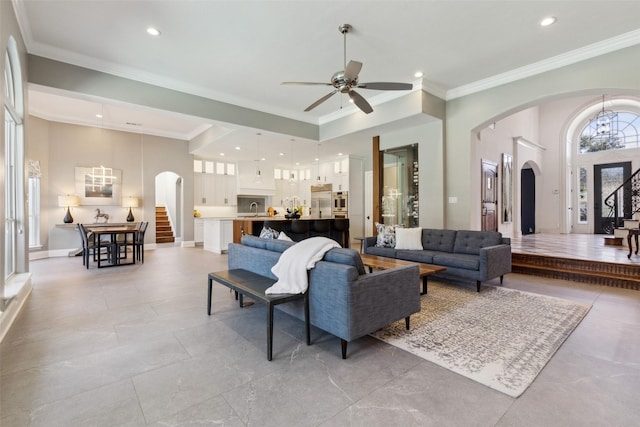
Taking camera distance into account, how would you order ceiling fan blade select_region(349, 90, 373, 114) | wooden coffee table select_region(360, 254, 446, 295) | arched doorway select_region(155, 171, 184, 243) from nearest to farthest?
wooden coffee table select_region(360, 254, 446, 295)
ceiling fan blade select_region(349, 90, 373, 114)
arched doorway select_region(155, 171, 184, 243)

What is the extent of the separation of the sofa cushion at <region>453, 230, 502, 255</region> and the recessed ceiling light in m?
2.75

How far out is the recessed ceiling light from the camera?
3.41m

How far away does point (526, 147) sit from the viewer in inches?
368

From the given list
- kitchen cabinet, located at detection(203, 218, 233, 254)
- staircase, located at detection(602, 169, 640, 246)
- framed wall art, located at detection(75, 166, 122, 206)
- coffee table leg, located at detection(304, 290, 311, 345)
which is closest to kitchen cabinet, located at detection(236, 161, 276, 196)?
kitchen cabinet, located at detection(203, 218, 233, 254)

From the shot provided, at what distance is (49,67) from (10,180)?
5.67ft

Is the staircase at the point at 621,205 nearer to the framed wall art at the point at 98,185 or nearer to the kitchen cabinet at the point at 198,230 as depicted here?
the kitchen cabinet at the point at 198,230

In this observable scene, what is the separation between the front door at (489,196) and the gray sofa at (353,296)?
5.28 meters

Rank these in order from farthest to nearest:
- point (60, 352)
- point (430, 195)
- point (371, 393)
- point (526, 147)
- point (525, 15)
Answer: point (526, 147)
point (430, 195)
point (525, 15)
point (60, 352)
point (371, 393)

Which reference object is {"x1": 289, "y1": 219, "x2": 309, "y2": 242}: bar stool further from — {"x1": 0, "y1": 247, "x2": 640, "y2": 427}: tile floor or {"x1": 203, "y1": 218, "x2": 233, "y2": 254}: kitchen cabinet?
{"x1": 0, "y1": 247, "x2": 640, "y2": 427}: tile floor

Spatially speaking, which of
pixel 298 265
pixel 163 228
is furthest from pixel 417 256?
pixel 163 228

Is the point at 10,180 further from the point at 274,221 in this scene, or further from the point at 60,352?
the point at 274,221

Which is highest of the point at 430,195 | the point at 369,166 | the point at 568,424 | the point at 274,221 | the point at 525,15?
the point at 525,15

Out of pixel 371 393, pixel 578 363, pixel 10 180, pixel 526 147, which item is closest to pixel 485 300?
pixel 578 363

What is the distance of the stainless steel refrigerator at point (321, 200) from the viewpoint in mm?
10023
